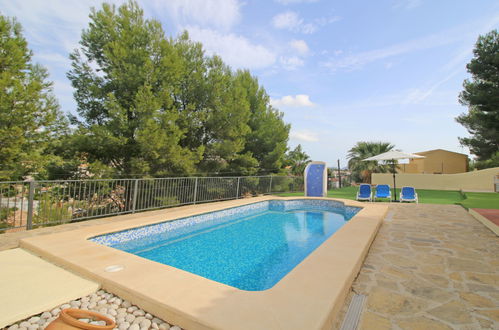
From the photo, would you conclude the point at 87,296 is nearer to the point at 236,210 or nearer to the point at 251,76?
the point at 236,210

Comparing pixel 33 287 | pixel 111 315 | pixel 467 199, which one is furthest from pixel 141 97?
pixel 467 199

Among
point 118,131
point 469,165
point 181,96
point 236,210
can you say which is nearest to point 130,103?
point 118,131

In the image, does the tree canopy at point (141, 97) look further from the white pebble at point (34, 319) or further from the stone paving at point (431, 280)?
the stone paving at point (431, 280)

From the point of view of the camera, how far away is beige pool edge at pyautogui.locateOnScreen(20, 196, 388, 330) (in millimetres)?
2072

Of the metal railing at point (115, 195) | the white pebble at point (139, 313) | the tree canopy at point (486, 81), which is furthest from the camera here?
the tree canopy at point (486, 81)

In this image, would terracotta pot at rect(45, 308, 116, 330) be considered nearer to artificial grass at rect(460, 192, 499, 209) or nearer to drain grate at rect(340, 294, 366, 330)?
drain grate at rect(340, 294, 366, 330)

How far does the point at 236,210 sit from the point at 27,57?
9.63 m

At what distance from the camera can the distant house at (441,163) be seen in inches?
989

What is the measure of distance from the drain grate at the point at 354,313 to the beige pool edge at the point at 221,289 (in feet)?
0.34

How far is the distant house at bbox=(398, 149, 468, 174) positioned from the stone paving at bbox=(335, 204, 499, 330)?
76.2 ft

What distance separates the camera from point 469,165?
85.3ft

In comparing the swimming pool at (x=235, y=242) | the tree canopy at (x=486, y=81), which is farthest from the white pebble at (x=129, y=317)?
the tree canopy at (x=486, y=81)

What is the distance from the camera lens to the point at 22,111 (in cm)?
786

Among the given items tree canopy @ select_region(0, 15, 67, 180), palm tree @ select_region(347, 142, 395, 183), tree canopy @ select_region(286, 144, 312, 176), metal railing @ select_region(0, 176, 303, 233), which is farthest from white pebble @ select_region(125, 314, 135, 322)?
palm tree @ select_region(347, 142, 395, 183)
